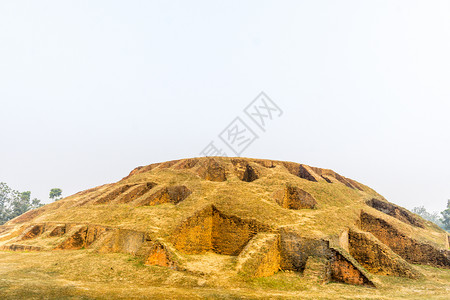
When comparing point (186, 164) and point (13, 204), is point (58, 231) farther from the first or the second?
point (13, 204)

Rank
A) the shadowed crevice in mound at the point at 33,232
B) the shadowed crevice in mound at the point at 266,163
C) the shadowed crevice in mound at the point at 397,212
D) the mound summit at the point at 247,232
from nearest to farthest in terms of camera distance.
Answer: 1. the mound summit at the point at 247,232
2. the shadowed crevice in mound at the point at 33,232
3. the shadowed crevice in mound at the point at 397,212
4. the shadowed crevice in mound at the point at 266,163

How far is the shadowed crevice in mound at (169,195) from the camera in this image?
13795 mm

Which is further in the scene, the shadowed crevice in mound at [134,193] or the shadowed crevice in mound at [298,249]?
the shadowed crevice in mound at [134,193]

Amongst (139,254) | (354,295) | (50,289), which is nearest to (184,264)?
(139,254)

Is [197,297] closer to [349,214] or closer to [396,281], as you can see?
[396,281]

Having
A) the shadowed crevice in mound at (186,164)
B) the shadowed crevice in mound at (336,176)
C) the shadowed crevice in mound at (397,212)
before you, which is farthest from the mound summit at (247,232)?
the shadowed crevice in mound at (336,176)

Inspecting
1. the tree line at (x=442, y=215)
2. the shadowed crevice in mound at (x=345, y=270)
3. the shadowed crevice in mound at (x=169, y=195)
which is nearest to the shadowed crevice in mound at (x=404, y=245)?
the shadowed crevice in mound at (x=345, y=270)

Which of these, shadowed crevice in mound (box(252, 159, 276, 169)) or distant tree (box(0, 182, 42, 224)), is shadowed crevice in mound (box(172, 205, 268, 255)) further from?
distant tree (box(0, 182, 42, 224))

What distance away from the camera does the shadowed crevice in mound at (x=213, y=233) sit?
32.1ft

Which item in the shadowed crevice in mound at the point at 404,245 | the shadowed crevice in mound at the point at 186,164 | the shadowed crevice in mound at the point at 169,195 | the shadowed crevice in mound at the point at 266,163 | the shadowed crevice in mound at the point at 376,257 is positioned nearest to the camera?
the shadowed crevice in mound at the point at 376,257

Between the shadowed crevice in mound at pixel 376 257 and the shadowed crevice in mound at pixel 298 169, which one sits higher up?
the shadowed crevice in mound at pixel 298 169

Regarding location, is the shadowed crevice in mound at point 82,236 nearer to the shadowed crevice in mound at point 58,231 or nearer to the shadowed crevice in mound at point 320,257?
the shadowed crevice in mound at point 58,231

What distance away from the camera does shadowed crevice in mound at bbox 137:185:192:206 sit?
1380 cm

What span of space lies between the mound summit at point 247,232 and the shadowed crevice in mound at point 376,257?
35mm
